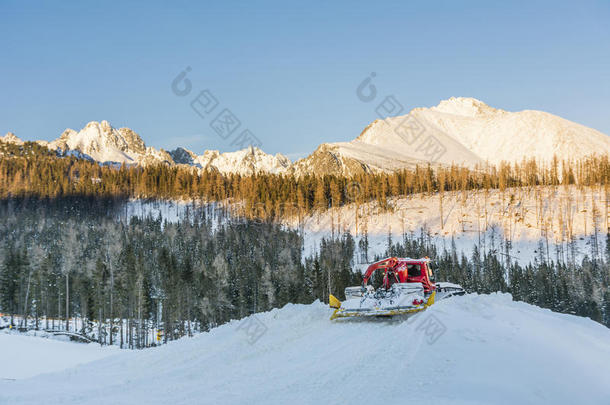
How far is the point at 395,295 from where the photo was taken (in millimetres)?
19859

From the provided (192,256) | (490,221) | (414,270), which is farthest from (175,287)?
(490,221)

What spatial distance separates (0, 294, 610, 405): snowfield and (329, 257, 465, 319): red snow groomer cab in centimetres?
220

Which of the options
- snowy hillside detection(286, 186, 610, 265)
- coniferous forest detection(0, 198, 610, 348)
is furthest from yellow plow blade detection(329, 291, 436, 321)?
snowy hillside detection(286, 186, 610, 265)

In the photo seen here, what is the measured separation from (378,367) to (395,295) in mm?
8396

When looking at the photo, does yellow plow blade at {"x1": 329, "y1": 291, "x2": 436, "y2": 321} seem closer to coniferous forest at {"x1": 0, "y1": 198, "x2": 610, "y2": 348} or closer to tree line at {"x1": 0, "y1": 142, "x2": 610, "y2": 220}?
coniferous forest at {"x1": 0, "y1": 198, "x2": 610, "y2": 348}

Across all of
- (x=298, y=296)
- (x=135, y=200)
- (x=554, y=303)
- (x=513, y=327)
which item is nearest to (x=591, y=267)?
(x=554, y=303)

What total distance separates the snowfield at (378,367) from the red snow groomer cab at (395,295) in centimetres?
220

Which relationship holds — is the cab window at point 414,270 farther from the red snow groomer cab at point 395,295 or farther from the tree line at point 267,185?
the tree line at point 267,185

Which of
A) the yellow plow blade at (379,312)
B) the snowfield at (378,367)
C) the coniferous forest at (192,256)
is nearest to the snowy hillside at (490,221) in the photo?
the coniferous forest at (192,256)

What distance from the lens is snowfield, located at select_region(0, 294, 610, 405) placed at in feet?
31.8

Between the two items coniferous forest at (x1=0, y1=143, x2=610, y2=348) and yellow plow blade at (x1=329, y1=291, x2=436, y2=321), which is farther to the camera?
coniferous forest at (x1=0, y1=143, x2=610, y2=348)

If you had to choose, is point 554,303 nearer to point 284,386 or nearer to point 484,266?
point 484,266

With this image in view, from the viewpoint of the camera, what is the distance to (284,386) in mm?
11031

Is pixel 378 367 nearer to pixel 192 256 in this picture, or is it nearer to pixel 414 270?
pixel 414 270
